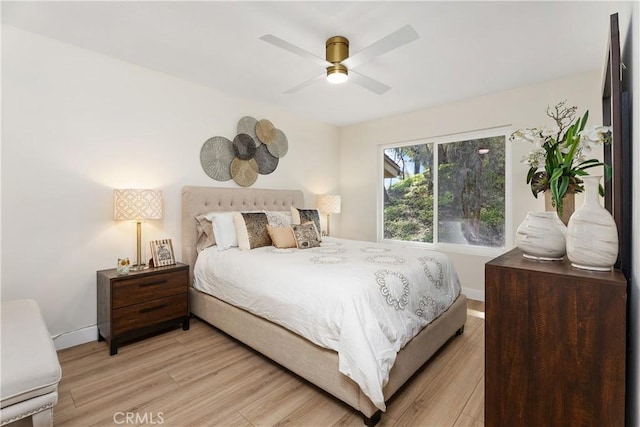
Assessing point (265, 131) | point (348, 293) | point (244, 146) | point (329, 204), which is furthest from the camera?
point (329, 204)

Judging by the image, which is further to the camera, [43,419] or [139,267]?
[139,267]

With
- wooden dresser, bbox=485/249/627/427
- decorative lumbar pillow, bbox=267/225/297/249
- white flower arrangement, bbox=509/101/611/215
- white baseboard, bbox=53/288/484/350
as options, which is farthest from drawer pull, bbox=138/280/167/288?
white flower arrangement, bbox=509/101/611/215

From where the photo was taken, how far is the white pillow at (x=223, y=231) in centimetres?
297

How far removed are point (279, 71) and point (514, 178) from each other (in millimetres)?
2925

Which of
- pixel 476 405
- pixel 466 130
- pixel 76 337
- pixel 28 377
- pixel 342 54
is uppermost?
pixel 342 54

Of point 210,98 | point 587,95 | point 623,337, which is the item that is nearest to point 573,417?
point 623,337

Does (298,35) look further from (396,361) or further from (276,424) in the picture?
(276,424)

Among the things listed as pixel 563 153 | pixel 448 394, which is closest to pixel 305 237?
pixel 448 394

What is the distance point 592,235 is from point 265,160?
11.4ft

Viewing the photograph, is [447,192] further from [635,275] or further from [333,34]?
[635,275]

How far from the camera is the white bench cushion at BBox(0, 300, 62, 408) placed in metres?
1.25

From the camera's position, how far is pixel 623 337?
0.89 m

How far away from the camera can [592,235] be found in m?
1.01

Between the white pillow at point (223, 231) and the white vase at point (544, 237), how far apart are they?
8.25 ft
